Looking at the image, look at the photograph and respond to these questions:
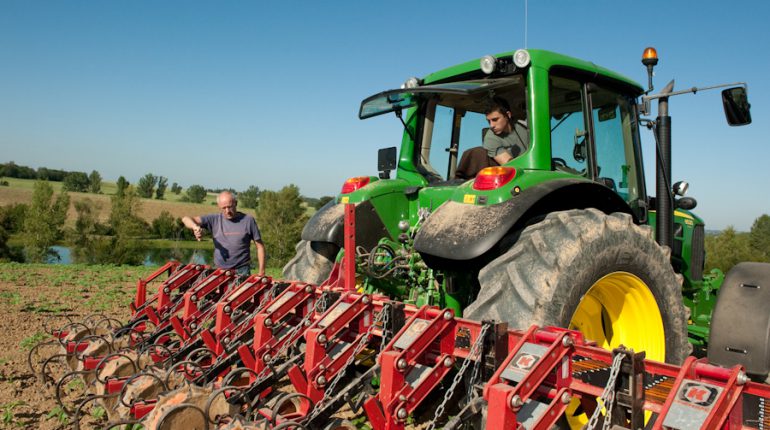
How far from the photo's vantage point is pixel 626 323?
373 cm

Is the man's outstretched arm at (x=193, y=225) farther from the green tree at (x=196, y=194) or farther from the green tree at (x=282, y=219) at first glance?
the green tree at (x=196, y=194)

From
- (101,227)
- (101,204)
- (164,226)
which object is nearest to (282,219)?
(164,226)

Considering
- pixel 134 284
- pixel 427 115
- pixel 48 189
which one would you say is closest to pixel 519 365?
pixel 427 115

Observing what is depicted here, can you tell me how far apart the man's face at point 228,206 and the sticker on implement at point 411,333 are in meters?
4.30

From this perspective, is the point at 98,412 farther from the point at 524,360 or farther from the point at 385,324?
the point at 524,360

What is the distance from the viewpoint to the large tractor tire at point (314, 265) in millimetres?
4855

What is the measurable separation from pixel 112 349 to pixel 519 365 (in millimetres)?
3776

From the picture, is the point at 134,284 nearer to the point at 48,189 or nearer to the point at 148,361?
the point at 148,361

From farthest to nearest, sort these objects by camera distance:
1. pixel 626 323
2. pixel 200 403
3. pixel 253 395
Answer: pixel 626 323 → pixel 253 395 → pixel 200 403

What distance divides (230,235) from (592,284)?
445 centimetres

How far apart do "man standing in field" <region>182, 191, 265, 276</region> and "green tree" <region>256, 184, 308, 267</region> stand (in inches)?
1734

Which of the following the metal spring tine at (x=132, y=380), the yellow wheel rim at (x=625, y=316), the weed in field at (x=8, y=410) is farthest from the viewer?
the weed in field at (x=8, y=410)

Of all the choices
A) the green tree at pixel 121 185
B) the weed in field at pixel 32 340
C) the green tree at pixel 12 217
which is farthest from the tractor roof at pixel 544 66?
the green tree at pixel 121 185

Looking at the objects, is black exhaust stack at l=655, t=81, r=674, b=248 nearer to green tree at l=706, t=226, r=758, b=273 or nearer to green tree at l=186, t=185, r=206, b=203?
green tree at l=706, t=226, r=758, b=273
